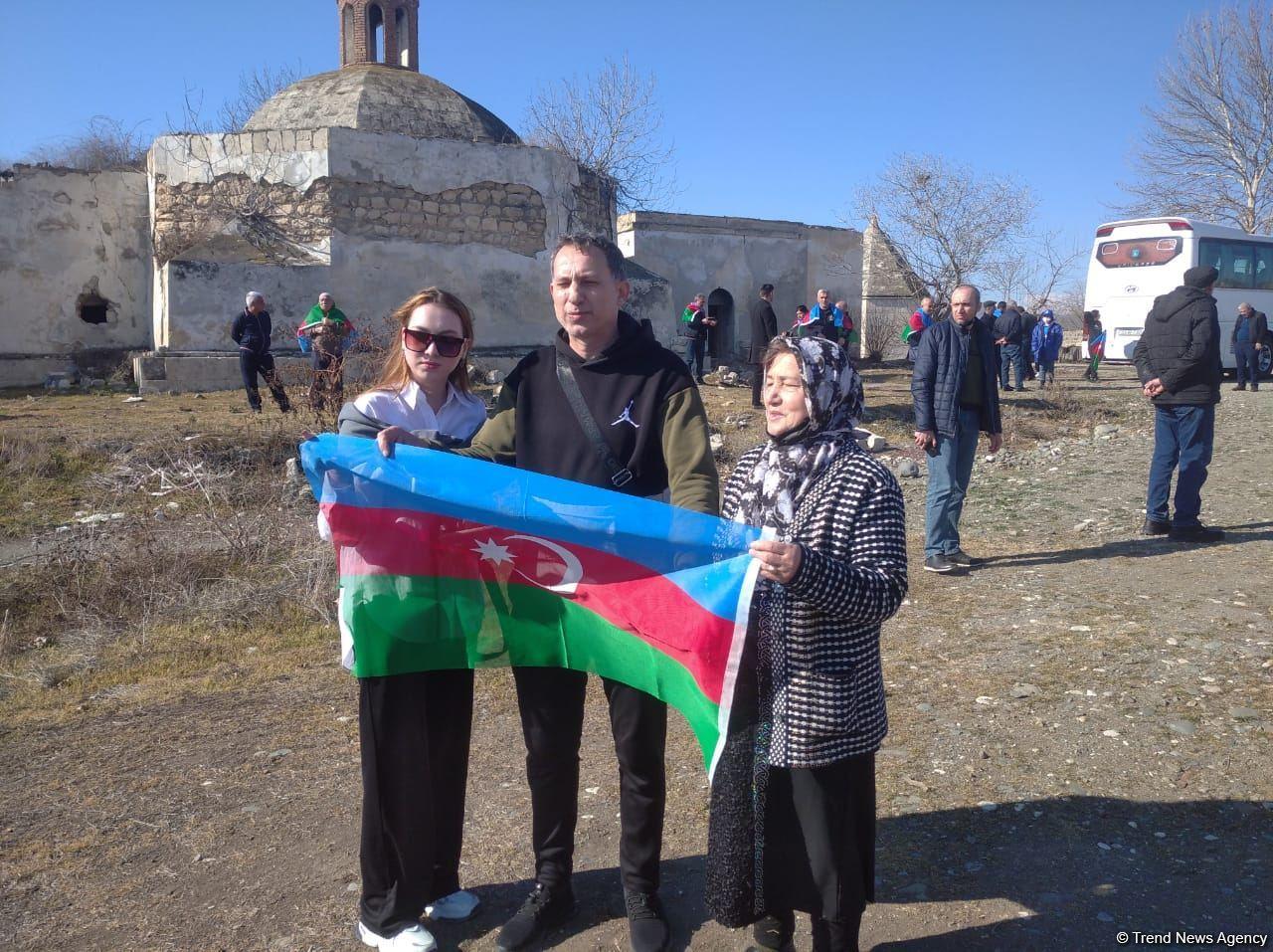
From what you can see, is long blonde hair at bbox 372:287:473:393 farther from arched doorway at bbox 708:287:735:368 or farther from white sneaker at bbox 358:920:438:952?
arched doorway at bbox 708:287:735:368

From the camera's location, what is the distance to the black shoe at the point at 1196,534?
7301 millimetres

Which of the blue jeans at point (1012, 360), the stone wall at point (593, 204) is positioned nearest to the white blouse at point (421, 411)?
the stone wall at point (593, 204)

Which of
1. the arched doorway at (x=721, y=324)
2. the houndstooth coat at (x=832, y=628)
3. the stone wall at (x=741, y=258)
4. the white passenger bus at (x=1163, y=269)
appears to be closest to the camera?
the houndstooth coat at (x=832, y=628)

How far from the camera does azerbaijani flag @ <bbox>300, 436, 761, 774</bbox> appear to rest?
8.82ft

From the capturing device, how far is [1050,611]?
5883mm

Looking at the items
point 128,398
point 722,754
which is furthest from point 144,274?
point 722,754

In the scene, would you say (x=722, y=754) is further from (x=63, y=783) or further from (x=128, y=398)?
(x=128, y=398)

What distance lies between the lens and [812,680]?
2475 mm

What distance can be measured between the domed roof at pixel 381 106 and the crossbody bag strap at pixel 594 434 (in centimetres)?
1682

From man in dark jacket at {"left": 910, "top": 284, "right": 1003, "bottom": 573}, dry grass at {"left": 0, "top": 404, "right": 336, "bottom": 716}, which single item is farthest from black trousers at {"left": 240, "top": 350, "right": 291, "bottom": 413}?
man in dark jacket at {"left": 910, "top": 284, "right": 1003, "bottom": 573}

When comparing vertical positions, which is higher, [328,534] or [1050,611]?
[328,534]

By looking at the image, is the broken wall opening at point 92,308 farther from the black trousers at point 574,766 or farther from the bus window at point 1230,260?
the bus window at point 1230,260

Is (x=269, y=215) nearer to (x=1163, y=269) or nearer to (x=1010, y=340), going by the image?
(x=1010, y=340)

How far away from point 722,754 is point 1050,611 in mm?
4024
